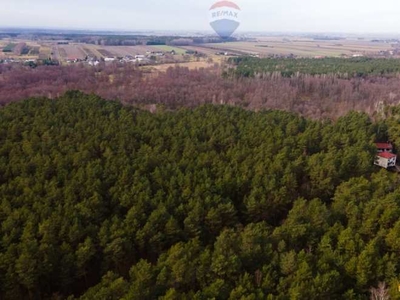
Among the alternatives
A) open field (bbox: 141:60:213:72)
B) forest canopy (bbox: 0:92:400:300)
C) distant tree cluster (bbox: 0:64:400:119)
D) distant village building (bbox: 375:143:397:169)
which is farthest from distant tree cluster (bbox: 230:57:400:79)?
forest canopy (bbox: 0:92:400:300)

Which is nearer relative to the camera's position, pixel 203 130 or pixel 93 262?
pixel 93 262

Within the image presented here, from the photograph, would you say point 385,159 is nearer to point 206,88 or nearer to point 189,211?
point 189,211

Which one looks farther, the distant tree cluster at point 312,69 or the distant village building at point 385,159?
the distant tree cluster at point 312,69

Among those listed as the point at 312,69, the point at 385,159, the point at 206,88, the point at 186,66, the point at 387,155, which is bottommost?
the point at 385,159

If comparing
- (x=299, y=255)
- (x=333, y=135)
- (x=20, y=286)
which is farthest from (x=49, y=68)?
(x=299, y=255)

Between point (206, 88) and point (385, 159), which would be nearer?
point (385, 159)

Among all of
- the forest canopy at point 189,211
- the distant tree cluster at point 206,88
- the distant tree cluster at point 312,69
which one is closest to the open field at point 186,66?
the distant tree cluster at point 206,88

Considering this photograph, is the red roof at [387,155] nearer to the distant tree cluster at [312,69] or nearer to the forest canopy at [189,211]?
the forest canopy at [189,211]

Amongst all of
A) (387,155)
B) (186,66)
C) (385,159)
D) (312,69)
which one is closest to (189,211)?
(385,159)

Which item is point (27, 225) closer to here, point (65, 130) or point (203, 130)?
point (65, 130)
